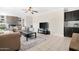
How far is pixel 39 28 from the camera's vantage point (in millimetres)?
3867

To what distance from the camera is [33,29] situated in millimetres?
3684

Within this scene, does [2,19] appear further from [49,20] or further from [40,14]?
[49,20]

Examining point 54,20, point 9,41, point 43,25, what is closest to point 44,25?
point 43,25

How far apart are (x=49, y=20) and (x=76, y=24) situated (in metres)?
1.17

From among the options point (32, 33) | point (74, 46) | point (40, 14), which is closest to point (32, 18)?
point (40, 14)

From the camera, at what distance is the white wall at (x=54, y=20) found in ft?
11.8

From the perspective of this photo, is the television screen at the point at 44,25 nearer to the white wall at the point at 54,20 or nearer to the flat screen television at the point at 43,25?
the flat screen television at the point at 43,25

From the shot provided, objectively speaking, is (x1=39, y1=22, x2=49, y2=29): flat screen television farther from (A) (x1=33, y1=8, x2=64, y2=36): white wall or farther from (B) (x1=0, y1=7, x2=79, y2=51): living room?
(A) (x1=33, y1=8, x2=64, y2=36): white wall

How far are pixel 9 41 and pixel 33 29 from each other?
1.07 m

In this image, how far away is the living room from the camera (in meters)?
2.96

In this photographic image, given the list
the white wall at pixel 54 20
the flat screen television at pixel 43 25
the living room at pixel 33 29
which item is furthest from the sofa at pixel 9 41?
the flat screen television at pixel 43 25

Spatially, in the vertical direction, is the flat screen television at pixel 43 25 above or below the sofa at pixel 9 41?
above

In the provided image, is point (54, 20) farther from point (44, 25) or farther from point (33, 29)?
point (33, 29)

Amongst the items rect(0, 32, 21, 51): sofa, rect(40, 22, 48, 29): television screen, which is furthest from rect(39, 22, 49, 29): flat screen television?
rect(0, 32, 21, 51): sofa
